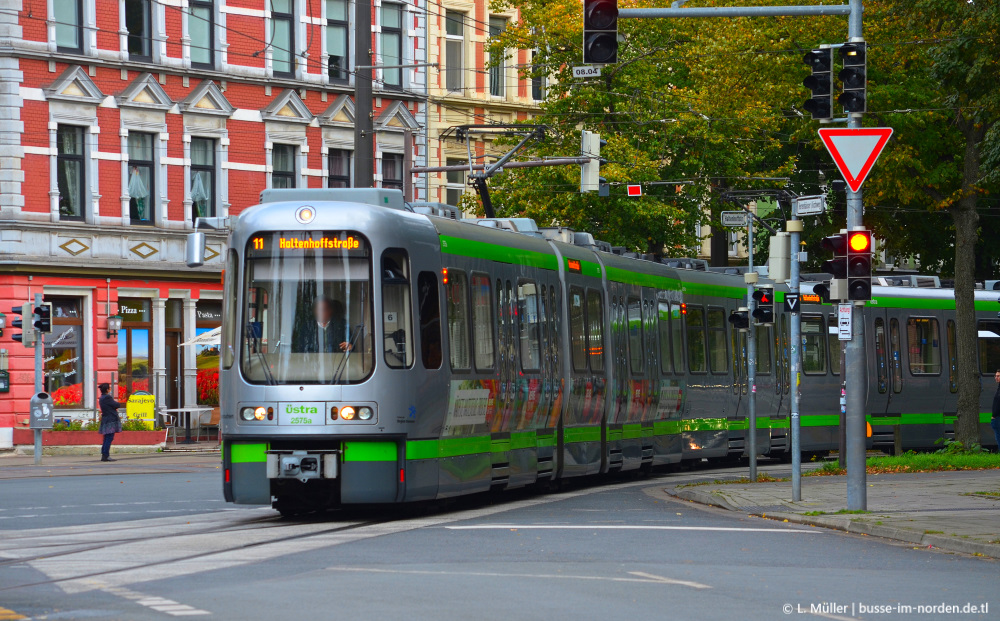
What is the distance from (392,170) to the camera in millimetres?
46281

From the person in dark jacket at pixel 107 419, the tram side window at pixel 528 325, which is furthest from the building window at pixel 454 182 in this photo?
the tram side window at pixel 528 325

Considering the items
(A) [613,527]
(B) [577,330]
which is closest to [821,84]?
(A) [613,527]

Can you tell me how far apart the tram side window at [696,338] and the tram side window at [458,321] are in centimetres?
998

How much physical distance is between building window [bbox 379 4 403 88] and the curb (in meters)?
27.7

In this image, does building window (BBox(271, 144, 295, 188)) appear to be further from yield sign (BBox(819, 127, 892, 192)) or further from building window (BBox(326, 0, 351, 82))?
yield sign (BBox(819, 127, 892, 192))

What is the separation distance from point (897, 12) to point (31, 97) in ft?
64.2

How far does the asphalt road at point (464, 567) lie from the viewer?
10.1m

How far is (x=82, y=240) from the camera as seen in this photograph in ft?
126

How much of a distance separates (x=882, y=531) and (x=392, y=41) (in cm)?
3221

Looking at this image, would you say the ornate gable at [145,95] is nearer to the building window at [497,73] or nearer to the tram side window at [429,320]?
A: the building window at [497,73]

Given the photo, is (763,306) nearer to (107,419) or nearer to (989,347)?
(989,347)

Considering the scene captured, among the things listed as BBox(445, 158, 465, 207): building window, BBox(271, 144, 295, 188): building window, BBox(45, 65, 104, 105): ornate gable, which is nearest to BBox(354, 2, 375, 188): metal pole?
BBox(45, 65, 104, 105): ornate gable

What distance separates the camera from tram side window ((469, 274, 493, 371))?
61.2 ft

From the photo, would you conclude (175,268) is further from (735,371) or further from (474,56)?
(735,371)
